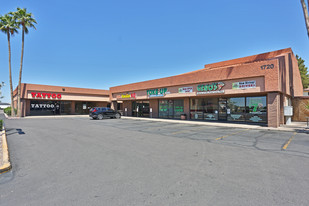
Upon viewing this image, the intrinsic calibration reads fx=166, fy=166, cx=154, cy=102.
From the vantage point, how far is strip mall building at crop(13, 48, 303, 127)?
14.3 m

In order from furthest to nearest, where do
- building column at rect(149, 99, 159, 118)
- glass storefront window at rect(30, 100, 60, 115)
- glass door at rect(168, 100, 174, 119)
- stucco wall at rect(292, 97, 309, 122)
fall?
1. glass storefront window at rect(30, 100, 60, 115)
2. building column at rect(149, 99, 159, 118)
3. glass door at rect(168, 100, 174, 119)
4. stucco wall at rect(292, 97, 309, 122)

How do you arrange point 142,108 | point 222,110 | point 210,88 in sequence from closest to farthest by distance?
point 210,88 < point 222,110 < point 142,108

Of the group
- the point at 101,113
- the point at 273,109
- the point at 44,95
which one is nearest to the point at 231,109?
the point at 273,109

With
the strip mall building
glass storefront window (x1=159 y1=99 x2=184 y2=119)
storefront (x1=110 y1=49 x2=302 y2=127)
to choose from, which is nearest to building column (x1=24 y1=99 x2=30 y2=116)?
the strip mall building

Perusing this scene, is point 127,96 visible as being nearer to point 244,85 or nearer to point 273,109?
point 244,85

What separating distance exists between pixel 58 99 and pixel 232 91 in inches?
1155

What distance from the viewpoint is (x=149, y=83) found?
24641 mm

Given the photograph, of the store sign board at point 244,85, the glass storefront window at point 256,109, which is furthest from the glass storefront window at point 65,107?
the glass storefront window at point 256,109

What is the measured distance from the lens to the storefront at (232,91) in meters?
14.1

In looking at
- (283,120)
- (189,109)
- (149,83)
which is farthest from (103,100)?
(283,120)

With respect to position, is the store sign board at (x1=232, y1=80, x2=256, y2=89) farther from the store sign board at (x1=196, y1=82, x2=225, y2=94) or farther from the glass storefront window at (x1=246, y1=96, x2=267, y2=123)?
the glass storefront window at (x1=246, y1=96, x2=267, y2=123)

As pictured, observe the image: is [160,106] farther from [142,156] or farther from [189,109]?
[142,156]

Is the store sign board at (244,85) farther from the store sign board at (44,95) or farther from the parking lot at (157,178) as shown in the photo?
the store sign board at (44,95)

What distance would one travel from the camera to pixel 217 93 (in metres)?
16.9
